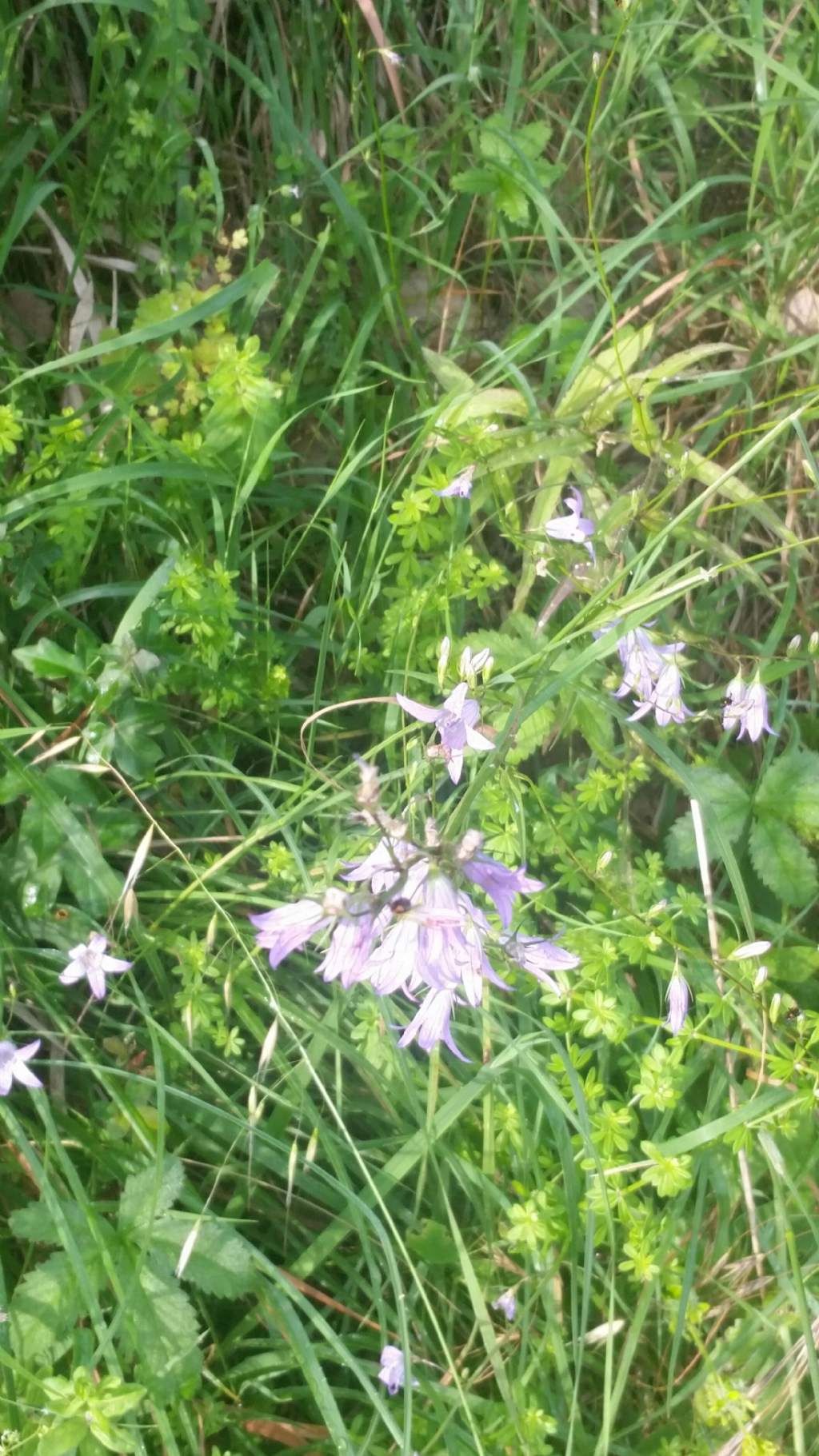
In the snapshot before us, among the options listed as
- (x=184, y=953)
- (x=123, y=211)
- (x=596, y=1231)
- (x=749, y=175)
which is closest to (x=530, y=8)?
(x=749, y=175)

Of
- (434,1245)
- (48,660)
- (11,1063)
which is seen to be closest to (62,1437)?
(11,1063)

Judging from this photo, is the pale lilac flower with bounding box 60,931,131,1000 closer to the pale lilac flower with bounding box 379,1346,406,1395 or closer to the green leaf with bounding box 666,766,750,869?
the pale lilac flower with bounding box 379,1346,406,1395

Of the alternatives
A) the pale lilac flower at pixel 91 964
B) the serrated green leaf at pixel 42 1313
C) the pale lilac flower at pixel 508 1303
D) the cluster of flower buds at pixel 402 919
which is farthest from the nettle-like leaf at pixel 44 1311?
the cluster of flower buds at pixel 402 919

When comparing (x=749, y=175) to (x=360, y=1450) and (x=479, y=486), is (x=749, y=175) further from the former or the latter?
(x=360, y=1450)

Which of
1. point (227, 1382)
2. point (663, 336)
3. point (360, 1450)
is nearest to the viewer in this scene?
point (360, 1450)

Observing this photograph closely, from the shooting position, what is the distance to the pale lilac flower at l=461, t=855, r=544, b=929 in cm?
117

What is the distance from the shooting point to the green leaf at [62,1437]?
1.40 metres

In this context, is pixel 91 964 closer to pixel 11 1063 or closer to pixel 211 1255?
pixel 11 1063

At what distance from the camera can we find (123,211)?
197cm

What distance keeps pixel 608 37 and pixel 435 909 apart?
71.8 inches

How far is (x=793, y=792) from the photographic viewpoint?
1.90 meters

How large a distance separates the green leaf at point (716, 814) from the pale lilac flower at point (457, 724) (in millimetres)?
640

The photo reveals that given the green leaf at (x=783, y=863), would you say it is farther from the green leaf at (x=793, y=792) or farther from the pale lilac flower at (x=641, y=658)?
the pale lilac flower at (x=641, y=658)

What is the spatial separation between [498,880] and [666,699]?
0.53 meters
